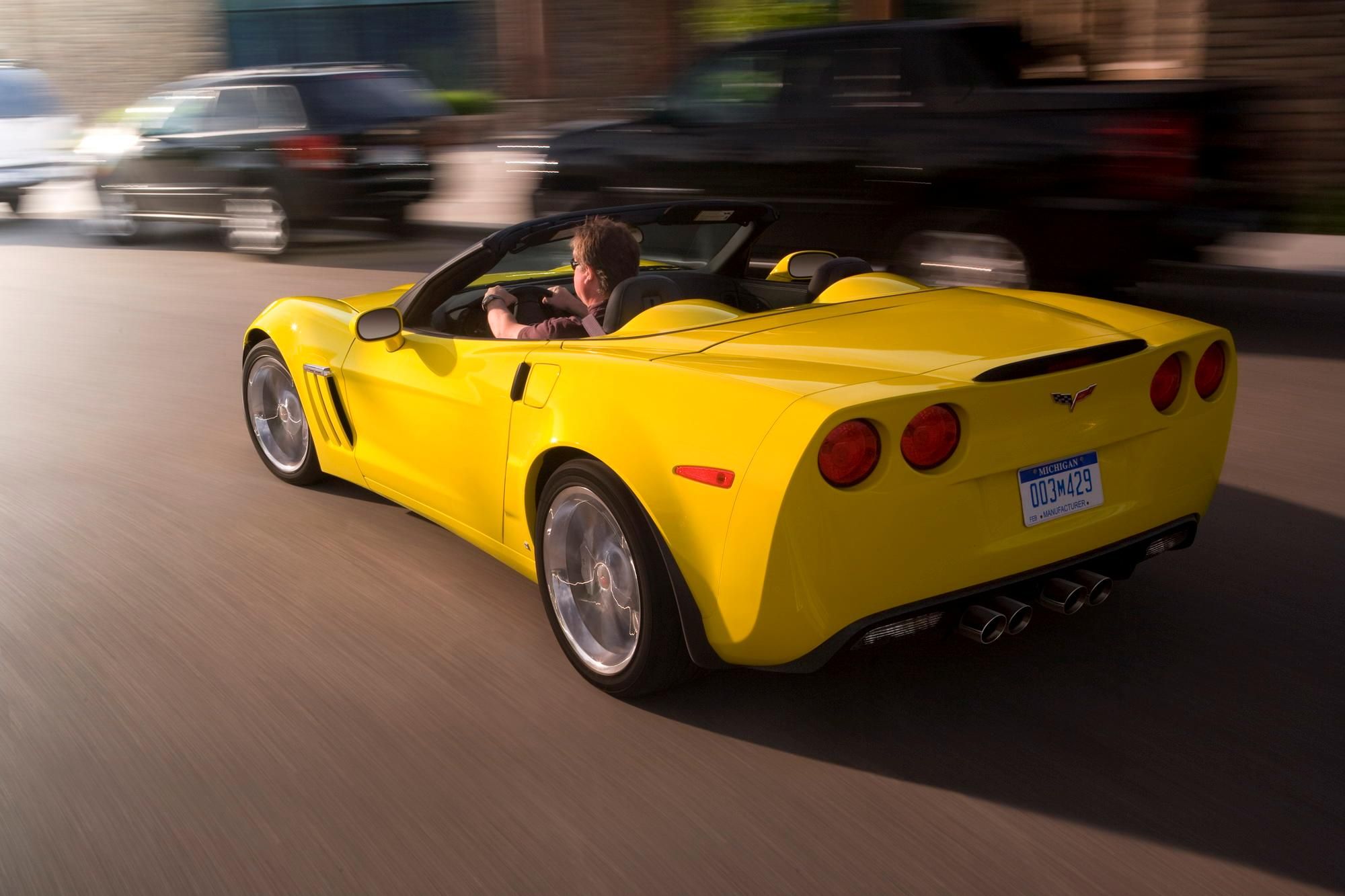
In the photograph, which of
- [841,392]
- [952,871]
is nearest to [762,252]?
[841,392]

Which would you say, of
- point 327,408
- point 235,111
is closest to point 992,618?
point 327,408

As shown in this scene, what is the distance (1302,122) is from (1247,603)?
11.1m

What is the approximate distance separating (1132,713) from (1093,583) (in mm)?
327

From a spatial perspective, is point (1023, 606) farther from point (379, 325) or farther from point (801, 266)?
point (379, 325)

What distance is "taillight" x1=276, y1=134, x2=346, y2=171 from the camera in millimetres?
12555

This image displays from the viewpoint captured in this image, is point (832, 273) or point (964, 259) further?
point (964, 259)

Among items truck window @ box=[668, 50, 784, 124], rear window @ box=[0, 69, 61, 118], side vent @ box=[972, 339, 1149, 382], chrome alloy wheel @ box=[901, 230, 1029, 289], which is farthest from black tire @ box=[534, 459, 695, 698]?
rear window @ box=[0, 69, 61, 118]

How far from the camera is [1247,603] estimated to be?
3982mm

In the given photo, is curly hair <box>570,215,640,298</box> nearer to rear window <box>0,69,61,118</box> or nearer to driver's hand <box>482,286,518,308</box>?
driver's hand <box>482,286,518,308</box>

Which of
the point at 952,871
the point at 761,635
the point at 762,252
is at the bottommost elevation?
the point at 952,871

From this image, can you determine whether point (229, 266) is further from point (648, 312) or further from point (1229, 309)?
point (648, 312)

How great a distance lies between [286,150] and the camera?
12664 mm

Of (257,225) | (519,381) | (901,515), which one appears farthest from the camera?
(257,225)

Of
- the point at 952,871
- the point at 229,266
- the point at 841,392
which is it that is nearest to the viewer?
the point at 952,871
